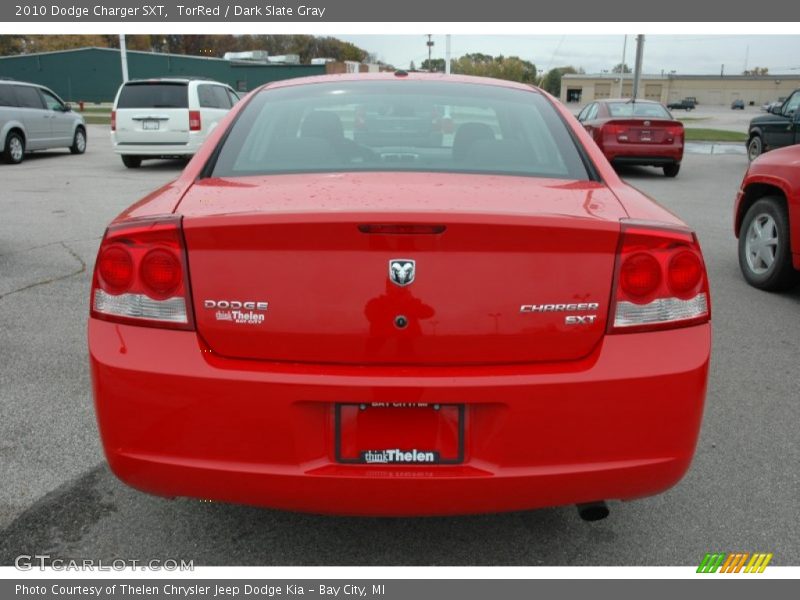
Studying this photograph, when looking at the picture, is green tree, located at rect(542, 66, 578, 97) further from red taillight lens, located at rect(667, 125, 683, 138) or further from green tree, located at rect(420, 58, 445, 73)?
red taillight lens, located at rect(667, 125, 683, 138)

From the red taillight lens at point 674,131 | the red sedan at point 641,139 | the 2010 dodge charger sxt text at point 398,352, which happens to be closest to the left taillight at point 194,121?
the red sedan at point 641,139

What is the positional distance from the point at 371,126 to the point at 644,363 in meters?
1.64

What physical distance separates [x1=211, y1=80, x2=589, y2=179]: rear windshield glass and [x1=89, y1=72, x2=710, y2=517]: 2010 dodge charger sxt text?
1.90 feet

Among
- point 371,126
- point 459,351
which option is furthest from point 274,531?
point 371,126

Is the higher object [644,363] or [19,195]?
[644,363]

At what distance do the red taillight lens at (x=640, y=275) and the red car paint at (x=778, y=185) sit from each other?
4.05 m

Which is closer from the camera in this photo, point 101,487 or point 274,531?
point 274,531

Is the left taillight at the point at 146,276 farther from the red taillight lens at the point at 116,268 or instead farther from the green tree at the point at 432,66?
the green tree at the point at 432,66

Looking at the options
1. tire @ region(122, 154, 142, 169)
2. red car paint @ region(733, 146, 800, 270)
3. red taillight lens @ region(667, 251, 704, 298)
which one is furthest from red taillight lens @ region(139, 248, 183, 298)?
tire @ region(122, 154, 142, 169)

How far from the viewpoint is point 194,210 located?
233 centimetres

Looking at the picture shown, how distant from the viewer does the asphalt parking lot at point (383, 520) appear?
8.80ft

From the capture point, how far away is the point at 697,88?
11081cm

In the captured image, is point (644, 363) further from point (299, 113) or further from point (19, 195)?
point (19, 195)

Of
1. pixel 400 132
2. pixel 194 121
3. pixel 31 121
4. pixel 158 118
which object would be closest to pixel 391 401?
pixel 400 132
